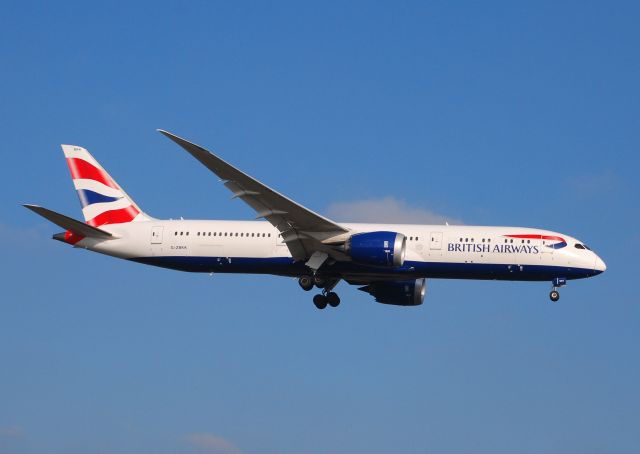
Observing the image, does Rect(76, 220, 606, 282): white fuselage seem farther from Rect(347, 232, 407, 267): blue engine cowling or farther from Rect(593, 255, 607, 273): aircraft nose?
Rect(347, 232, 407, 267): blue engine cowling

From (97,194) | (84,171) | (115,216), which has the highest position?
(84,171)

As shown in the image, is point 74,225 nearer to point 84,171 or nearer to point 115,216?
point 115,216

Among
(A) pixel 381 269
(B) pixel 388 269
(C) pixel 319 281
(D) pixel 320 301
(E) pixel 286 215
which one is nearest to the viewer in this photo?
(E) pixel 286 215

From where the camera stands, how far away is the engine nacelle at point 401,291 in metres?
53.2

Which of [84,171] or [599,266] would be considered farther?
[84,171]

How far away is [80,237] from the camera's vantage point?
51875 millimetres

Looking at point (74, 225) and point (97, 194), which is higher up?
point (97, 194)

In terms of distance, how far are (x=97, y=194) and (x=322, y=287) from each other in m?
12.2

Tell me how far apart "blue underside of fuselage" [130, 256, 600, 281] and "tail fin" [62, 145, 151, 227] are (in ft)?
9.19

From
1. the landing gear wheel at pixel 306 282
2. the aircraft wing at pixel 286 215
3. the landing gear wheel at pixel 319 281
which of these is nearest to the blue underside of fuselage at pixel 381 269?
the landing gear wheel at pixel 306 282

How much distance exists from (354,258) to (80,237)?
43.9ft

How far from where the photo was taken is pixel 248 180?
44.8 metres

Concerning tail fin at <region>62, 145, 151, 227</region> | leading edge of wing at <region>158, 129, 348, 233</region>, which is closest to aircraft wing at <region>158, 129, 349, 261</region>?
leading edge of wing at <region>158, 129, 348, 233</region>

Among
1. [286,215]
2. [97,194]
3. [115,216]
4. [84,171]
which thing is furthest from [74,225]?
[286,215]
